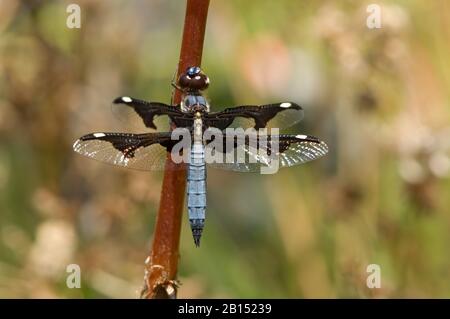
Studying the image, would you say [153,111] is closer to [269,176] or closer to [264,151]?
[264,151]

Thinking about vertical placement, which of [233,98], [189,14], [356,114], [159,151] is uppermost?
[233,98]

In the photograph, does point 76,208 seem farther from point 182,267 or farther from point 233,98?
point 233,98

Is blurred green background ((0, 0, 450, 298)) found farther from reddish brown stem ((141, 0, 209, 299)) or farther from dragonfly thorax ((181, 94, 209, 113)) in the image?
reddish brown stem ((141, 0, 209, 299))

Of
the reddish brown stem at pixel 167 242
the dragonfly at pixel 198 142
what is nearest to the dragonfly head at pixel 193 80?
the dragonfly at pixel 198 142

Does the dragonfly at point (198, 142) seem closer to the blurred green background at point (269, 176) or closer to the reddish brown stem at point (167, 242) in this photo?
the reddish brown stem at point (167, 242)

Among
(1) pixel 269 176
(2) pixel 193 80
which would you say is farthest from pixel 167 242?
(1) pixel 269 176

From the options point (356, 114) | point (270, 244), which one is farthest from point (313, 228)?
point (356, 114)
